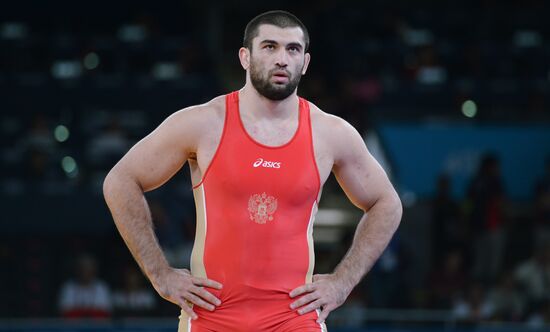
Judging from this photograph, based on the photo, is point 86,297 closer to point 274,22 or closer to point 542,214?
point 542,214

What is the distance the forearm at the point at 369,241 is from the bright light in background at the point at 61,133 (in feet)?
29.9

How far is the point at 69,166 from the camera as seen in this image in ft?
45.8

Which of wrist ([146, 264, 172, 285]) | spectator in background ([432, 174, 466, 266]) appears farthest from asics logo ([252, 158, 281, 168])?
spectator in background ([432, 174, 466, 266])

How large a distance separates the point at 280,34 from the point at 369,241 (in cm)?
110

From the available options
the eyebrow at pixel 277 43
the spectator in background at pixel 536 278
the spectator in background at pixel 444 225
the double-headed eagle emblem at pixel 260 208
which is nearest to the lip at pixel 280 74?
the eyebrow at pixel 277 43

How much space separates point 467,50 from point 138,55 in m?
4.75

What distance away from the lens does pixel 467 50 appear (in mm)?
16922

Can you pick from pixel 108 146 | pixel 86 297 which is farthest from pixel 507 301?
pixel 108 146

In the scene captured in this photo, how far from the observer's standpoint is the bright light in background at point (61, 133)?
1430 centimetres

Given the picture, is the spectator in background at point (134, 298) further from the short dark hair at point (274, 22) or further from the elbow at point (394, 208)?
the short dark hair at point (274, 22)

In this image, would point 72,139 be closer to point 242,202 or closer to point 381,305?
point 381,305

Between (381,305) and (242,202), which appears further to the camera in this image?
(381,305)

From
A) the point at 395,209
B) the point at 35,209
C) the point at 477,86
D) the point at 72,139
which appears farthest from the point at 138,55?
the point at 395,209

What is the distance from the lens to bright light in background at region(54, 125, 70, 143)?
14.3 metres
